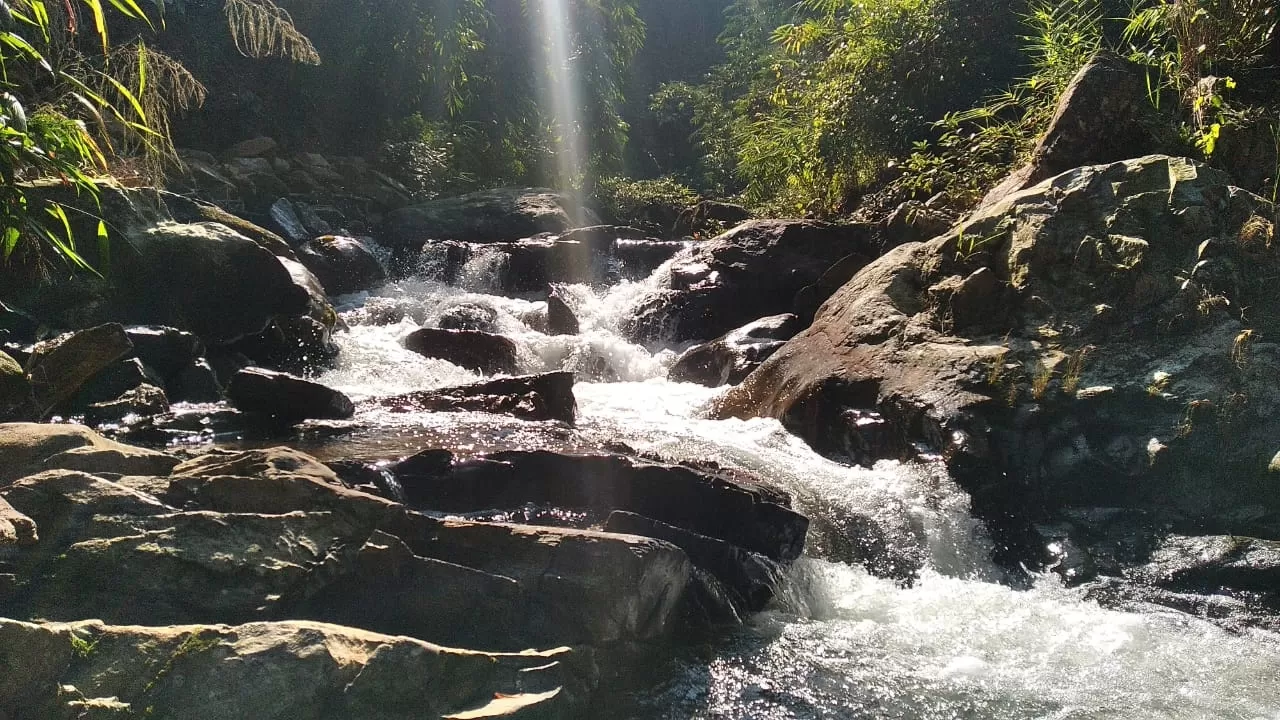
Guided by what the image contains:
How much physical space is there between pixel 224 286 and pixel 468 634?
5252 millimetres

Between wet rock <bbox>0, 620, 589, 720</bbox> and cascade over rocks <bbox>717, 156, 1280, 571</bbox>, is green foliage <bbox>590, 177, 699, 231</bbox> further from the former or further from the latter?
wet rock <bbox>0, 620, 589, 720</bbox>

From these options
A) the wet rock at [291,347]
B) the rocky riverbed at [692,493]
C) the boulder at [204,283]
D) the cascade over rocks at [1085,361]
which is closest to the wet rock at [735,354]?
the rocky riverbed at [692,493]

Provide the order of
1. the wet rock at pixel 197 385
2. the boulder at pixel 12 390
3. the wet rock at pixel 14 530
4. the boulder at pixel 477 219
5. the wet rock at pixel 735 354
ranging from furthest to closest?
the boulder at pixel 477 219 → the wet rock at pixel 735 354 → the wet rock at pixel 197 385 → the boulder at pixel 12 390 → the wet rock at pixel 14 530

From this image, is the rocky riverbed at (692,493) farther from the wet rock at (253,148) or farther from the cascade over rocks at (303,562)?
the wet rock at (253,148)

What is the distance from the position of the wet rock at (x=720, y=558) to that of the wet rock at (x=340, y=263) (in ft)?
26.7

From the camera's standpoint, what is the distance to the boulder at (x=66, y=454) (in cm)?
263

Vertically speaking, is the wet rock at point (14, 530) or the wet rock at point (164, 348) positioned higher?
the wet rock at point (164, 348)

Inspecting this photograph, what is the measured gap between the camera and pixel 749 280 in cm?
906

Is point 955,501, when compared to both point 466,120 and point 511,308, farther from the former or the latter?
point 466,120

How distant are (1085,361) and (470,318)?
6336mm

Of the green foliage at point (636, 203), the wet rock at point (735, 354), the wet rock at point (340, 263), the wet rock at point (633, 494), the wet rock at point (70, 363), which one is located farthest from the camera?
the green foliage at point (636, 203)

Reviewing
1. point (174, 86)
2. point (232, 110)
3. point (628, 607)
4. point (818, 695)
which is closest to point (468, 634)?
point (628, 607)

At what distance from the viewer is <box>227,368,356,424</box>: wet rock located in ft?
16.2

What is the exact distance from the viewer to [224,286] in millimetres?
6730
